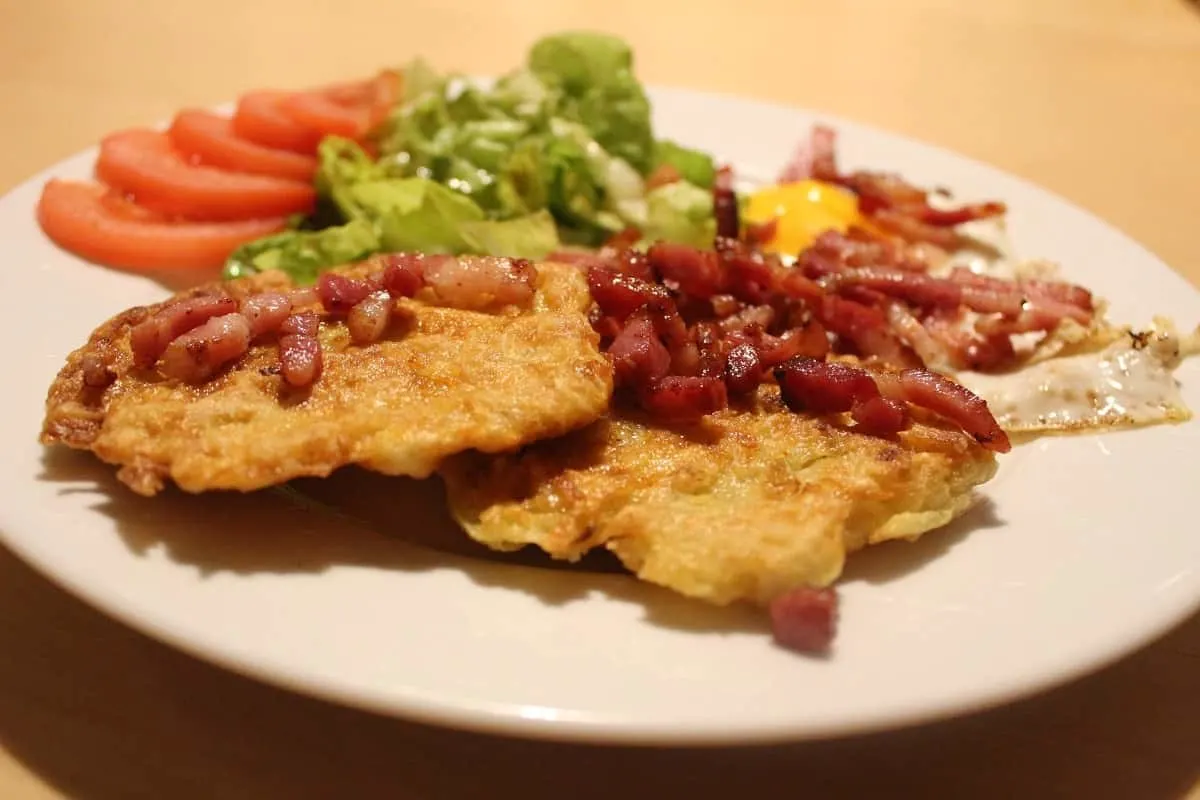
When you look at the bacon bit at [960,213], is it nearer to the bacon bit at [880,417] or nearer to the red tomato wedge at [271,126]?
the bacon bit at [880,417]

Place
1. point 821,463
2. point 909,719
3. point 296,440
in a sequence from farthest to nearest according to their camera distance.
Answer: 1. point 821,463
2. point 296,440
3. point 909,719

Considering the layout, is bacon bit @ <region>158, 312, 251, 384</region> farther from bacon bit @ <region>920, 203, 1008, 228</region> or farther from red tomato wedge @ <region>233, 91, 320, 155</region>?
bacon bit @ <region>920, 203, 1008, 228</region>

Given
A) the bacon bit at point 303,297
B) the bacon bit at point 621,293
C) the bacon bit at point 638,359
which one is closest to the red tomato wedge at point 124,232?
the bacon bit at point 303,297

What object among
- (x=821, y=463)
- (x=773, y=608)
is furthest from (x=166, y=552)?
(x=821, y=463)

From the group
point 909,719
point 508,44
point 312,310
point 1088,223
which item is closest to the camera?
point 909,719

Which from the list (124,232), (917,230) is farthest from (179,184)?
(917,230)

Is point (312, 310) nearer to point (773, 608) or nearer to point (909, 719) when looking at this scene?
point (773, 608)
